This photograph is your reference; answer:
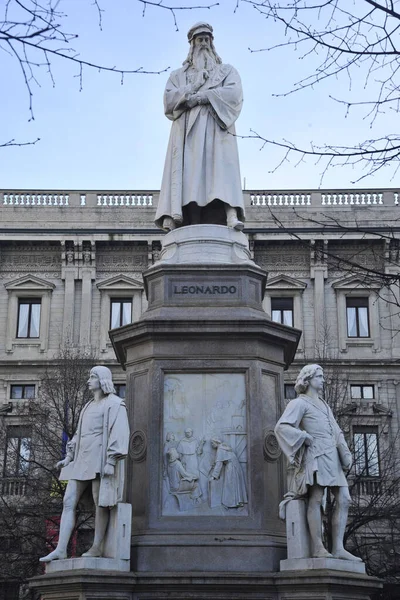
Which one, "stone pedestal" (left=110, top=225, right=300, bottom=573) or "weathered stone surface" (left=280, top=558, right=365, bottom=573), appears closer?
"weathered stone surface" (left=280, top=558, right=365, bottom=573)

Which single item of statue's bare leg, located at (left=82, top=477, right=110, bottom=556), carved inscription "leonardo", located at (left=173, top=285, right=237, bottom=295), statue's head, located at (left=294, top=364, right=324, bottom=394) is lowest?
statue's bare leg, located at (left=82, top=477, right=110, bottom=556)

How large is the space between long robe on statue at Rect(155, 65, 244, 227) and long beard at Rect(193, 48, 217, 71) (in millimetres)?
180

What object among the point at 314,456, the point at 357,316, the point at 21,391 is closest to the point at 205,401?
the point at 314,456

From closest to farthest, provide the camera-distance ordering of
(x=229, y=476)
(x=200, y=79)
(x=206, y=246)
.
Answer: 1. (x=229, y=476)
2. (x=206, y=246)
3. (x=200, y=79)

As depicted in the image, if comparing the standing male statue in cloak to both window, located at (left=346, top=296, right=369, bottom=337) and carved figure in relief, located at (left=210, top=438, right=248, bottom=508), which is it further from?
window, located at (left=346, top=296, right=369, bottom=337)

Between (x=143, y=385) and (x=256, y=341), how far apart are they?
5.06 ft

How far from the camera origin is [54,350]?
40219 millimetres

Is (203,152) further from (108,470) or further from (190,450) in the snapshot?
(108,470)

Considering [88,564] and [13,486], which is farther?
[13,486]

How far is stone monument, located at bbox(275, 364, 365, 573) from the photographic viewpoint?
434 inches

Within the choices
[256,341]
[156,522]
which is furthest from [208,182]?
[156,522]

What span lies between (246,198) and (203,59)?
27443 mm

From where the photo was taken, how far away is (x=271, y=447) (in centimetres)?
1233

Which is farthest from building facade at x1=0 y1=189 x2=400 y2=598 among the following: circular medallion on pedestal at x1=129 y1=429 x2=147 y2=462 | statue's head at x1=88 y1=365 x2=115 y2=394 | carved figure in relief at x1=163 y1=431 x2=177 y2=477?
statue's head at x1=88 y1=365 x2=115 y2=394
